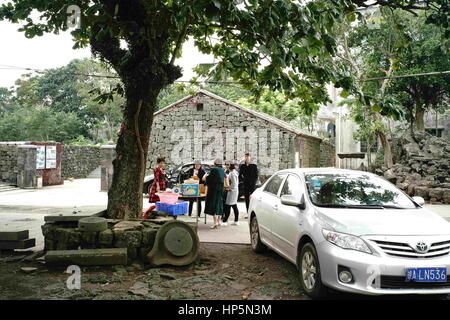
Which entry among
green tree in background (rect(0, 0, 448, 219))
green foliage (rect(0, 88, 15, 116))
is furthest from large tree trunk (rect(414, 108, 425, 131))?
green foliage (rect(0, 88, 15, 116))

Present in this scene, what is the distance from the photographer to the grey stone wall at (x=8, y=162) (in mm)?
20812

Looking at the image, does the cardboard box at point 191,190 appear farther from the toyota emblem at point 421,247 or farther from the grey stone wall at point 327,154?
the grey stone wall at point 327,154

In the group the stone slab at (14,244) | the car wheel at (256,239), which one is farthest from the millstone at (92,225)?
the car wheel at (256,239)

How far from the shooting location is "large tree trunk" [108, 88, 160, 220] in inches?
276

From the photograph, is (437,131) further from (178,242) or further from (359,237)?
(359,237)

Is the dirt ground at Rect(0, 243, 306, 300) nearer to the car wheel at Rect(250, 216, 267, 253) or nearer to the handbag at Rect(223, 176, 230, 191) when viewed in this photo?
the car wheel at Rect(250, 216, 267, 253)

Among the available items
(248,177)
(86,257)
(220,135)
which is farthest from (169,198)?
(220,135)

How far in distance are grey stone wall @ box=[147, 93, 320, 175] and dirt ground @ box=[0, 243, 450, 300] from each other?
13.8 metres

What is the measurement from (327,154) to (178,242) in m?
27.4

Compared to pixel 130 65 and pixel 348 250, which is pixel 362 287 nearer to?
pixel 348 250

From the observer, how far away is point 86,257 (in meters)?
5.61

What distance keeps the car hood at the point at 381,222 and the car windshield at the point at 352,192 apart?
0.83 feet

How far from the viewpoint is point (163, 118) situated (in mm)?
21734
